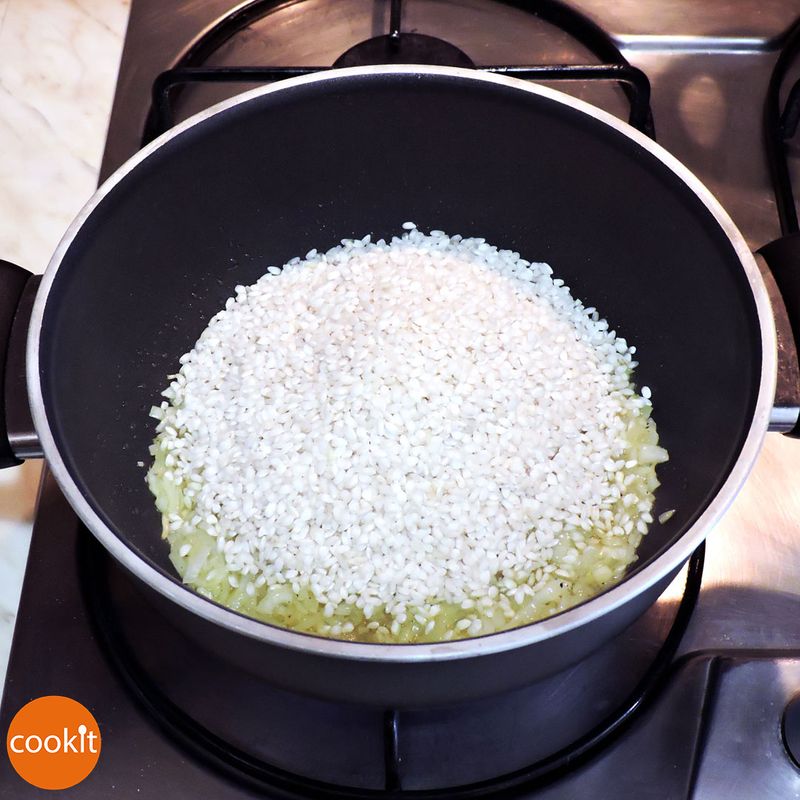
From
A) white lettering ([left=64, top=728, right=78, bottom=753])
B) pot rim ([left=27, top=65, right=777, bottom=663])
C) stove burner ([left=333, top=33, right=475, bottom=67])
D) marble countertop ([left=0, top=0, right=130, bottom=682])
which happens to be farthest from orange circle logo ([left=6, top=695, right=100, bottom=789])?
stove burner ([left=333, top=33, right=475, bottom=67])

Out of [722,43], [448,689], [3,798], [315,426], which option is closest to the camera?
[448,689]

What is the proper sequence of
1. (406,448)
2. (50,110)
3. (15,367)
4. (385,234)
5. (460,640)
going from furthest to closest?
1. (50,110)
2. (385,234)
3. (406,448)
4. (15,367)
5. (460,640)

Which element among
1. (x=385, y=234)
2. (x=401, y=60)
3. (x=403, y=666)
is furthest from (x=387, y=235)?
(x=403, y=666)

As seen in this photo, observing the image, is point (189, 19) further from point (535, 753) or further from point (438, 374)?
point (535, 753)

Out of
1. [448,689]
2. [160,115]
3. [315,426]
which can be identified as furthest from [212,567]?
[160,115]

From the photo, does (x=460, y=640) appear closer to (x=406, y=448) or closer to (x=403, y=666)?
(x=403, y=666)

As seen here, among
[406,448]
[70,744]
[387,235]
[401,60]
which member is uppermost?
[401,60]
